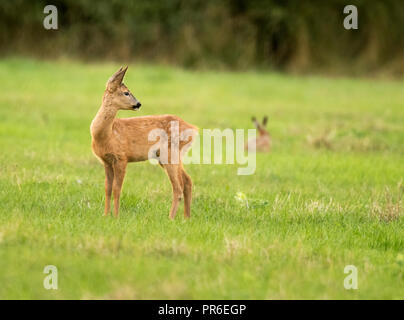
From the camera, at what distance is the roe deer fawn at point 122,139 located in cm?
664

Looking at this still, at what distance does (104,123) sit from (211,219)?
4.85 ft

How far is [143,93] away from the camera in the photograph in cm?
1727

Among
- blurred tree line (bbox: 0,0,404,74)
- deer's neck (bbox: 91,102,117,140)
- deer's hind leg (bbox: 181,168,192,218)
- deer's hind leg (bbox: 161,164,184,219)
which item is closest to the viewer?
deer's neck (bbox: 91,102,117,140)

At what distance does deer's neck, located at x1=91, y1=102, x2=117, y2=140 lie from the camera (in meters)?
6.63

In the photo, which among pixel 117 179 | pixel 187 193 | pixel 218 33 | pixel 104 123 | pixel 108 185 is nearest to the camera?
pixel 104 123

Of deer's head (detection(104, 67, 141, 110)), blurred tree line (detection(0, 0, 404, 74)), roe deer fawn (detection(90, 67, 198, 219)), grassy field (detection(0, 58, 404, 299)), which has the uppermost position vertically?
blurred tree line (detection(0, 0, 404, 74))

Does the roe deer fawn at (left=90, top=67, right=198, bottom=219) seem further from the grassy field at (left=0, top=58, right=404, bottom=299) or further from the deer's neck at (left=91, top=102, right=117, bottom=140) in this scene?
the grassy field at (left=0, top=58, right=404, bottom=299)

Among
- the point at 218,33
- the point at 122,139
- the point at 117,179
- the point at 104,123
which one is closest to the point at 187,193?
the point at 117,179

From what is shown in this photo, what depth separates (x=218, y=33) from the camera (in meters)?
24.7

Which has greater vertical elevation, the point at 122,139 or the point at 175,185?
the point at 122,139

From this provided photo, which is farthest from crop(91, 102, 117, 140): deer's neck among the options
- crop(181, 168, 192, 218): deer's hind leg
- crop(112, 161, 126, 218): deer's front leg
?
crop(181, 168, 192, 218): deer's hind leg

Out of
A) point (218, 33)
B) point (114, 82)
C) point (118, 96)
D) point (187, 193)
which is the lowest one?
point (187, 193)

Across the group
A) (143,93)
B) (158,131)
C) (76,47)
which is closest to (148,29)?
(76,47)

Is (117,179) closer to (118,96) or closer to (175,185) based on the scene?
(175,185)
